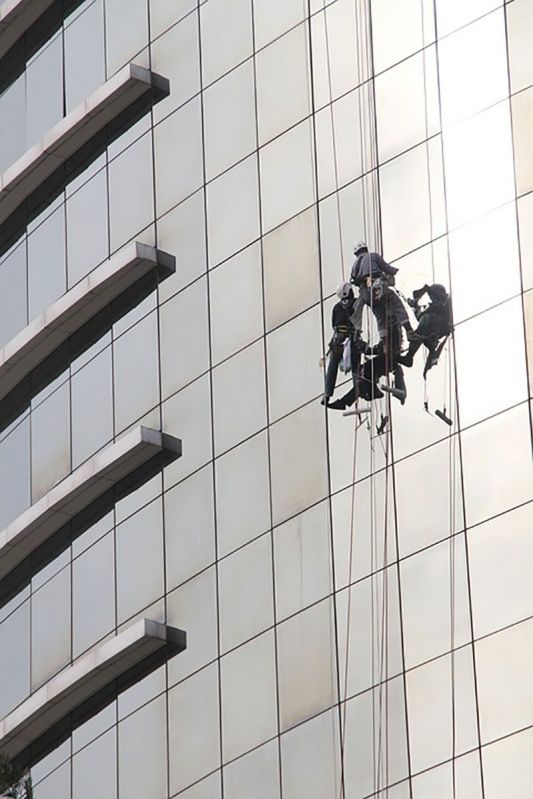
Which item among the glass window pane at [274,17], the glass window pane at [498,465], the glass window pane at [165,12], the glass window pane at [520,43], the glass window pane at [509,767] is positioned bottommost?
the glass window pane at [509,767]

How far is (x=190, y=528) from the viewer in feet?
157

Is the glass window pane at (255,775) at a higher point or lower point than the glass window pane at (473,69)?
lower

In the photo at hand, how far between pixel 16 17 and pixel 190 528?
1401cm

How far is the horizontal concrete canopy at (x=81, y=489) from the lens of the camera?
48938 millimetres

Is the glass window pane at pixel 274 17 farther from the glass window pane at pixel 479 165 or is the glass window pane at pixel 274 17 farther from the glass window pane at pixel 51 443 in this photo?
the glass window pane at pixel 51 443

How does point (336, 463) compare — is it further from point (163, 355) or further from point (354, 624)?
point (163, 355)

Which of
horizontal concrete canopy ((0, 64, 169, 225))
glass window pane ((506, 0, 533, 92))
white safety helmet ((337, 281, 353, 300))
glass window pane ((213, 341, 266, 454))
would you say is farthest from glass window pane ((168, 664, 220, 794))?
horizontal concrete canopy ((0, 64, 169, 225))

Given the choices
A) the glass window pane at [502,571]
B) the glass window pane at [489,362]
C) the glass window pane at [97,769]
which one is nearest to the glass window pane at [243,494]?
the glass window pane at [97,769]

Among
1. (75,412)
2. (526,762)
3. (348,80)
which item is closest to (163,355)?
(75,412)

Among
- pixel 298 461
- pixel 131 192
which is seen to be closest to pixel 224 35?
pixel 131 192

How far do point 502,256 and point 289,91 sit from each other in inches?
269

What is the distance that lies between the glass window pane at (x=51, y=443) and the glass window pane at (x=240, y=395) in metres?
4.97

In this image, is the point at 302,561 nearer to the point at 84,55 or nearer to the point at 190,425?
the point at 190,425

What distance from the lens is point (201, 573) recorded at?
155ft
